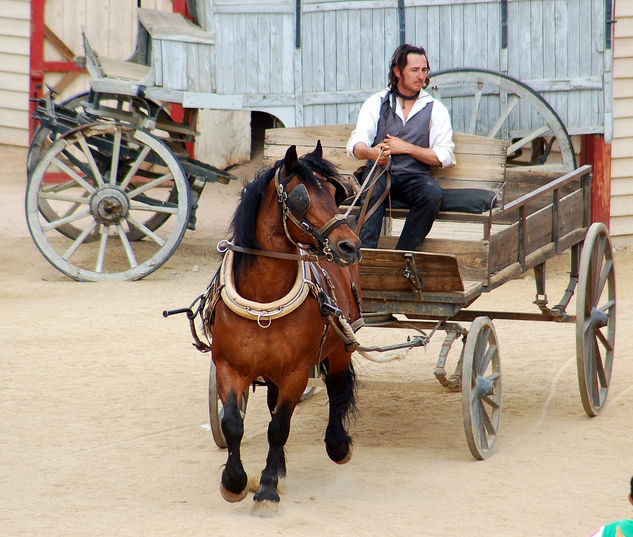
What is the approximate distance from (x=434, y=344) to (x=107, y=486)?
3887 millimetres

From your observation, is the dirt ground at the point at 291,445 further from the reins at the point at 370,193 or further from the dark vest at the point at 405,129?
the dark vest at the point at 405,129

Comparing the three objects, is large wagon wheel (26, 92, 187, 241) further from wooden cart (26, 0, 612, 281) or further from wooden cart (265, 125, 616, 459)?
wooden cart (265, 125, 616, 459)

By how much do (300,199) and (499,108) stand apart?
6.00 metres

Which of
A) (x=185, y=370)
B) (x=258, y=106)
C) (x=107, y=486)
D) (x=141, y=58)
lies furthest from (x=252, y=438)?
(x=141, y=58)

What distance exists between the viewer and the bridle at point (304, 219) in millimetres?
4102

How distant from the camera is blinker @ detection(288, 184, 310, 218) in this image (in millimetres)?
4113

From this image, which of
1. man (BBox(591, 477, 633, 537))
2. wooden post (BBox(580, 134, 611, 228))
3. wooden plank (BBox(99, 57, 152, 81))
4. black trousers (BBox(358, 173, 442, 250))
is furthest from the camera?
wooden post (BBox(580, 134, 611, 228))

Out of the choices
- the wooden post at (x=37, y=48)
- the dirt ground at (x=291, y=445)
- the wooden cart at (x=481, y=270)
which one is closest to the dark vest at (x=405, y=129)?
the wooden cart at (x=481, y=270)

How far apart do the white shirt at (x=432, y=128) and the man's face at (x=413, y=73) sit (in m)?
0.09

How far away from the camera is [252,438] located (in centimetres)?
568

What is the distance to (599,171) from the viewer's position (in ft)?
34.9

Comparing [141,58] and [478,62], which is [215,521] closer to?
[478,62]

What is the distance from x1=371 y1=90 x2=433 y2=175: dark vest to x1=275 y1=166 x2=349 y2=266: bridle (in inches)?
56.3

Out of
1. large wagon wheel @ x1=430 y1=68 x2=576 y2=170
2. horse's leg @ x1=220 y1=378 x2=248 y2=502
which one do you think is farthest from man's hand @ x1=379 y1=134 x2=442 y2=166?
large wagon wheel @ x1=430 y1=68 x2=576 y2=170
